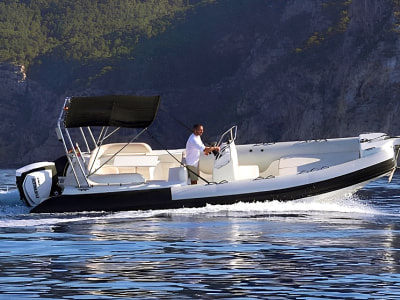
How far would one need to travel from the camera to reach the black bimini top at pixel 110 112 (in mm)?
20641

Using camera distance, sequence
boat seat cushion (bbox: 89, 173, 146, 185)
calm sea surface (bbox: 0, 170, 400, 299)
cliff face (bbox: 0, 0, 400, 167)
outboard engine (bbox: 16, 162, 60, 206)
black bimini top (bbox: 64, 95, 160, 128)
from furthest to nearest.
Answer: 1. cliff face (bbox: 0, 0, 400, 167)
2. outboard engine (bbox: 16, 162, 60, 206)
3. black bimini top (bbox: 64, 95, 160, 128)
4. boat seat cushion (bbox: 89, 173, 146, 185)
5. calm sea surface (bbox: 0, 170, 400, 299)

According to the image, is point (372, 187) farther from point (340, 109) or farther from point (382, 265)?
point (340, 109)

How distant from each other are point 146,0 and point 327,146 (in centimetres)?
12586

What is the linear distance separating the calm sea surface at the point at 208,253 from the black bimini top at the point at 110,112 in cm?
189

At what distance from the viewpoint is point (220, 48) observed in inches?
4675

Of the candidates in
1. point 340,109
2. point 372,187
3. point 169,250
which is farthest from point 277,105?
point 169,250

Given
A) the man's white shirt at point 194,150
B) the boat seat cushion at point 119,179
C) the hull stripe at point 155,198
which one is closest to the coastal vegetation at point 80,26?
the man's white shirt at point 194,150

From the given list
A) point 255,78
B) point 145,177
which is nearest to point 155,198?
point 145,177

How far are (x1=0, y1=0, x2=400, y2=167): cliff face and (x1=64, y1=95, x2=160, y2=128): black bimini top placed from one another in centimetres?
4751

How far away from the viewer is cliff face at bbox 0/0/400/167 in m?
72.5

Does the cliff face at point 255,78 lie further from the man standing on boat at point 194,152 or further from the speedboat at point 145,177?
the man standing on boat at point 194,152

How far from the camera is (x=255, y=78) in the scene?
95.8 metres

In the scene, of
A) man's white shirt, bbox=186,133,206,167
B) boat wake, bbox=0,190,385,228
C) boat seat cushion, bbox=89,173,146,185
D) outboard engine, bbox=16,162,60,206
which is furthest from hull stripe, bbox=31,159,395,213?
man's white shirt, bbox=186,133,206,167

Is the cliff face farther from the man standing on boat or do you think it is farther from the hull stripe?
the hull stripe
